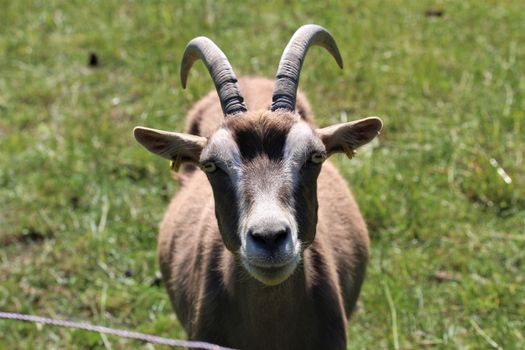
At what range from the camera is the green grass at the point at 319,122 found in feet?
20.7

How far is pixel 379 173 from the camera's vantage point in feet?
24.5

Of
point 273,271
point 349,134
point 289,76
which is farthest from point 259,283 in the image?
point 289,76

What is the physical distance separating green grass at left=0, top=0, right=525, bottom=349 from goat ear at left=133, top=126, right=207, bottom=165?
209cm

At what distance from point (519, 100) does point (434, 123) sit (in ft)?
2.79

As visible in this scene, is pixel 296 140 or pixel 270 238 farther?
pixel 296 140

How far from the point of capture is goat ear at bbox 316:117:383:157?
14.6ft

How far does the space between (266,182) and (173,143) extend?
0.77 meters

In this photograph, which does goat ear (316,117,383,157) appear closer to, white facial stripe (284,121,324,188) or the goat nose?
white facial stripe (284,121,324,188)

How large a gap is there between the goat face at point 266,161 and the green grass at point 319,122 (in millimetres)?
2096

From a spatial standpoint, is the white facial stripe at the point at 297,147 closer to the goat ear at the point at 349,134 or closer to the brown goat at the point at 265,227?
the brown goat at the point at 265,227

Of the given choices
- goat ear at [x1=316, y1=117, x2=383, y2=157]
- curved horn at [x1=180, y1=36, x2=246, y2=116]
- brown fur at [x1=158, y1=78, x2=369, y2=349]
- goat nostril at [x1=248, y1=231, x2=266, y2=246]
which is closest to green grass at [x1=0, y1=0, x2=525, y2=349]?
brown fur at [x1=158, y1=78, x2=369, y2=349]

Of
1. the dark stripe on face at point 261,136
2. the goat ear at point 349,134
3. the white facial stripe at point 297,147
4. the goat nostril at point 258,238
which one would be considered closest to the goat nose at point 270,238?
the goat nostril at point 258,238

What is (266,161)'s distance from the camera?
409 cm

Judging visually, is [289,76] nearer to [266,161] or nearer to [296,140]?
[296,140]
